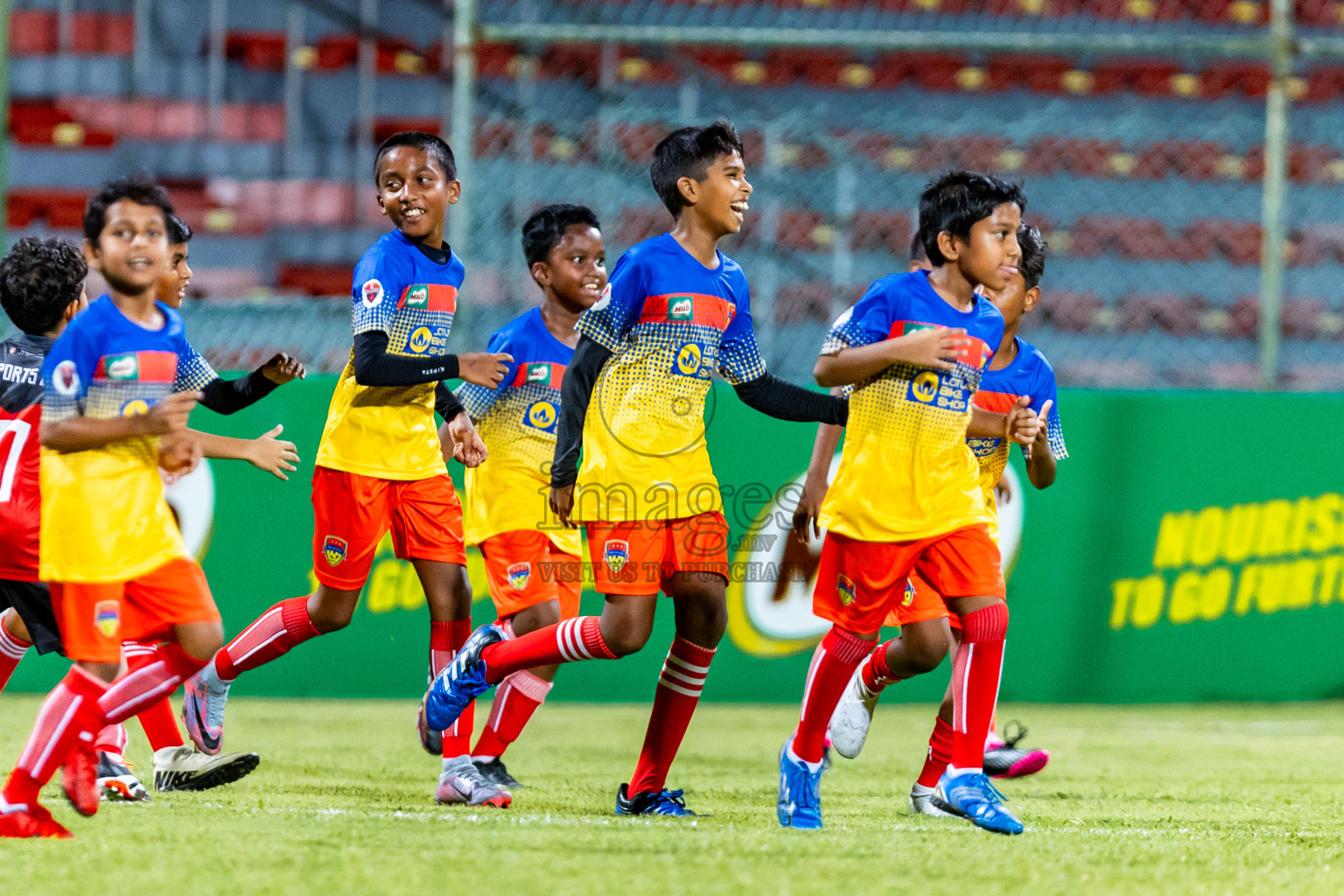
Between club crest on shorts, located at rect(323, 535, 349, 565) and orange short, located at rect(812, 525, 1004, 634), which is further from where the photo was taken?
club crest on shorts, located at rect(323, 535, 349, 565)

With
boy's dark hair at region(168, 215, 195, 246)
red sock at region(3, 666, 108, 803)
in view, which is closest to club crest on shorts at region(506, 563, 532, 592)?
boy's dark hair at region(168, 215, 195, 246)

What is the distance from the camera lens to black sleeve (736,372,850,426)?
3.98 m

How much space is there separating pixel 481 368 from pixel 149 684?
1210mm

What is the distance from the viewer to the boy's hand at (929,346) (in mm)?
3602

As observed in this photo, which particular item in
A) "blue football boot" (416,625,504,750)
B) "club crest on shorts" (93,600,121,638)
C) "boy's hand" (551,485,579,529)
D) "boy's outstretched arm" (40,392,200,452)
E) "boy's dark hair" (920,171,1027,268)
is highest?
"boy's dark hair" (920,171,1027,268)

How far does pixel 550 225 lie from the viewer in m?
4.96

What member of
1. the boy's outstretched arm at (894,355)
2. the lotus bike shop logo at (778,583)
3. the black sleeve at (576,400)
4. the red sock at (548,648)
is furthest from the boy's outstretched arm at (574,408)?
the lotus bike shop logo at (778,583)

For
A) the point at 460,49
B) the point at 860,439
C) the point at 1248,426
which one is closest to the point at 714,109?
the point at 460,49

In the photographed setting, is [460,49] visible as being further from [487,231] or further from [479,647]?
[479,647]

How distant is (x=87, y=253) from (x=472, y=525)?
1.83 metres

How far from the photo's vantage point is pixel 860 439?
3844 millimetres

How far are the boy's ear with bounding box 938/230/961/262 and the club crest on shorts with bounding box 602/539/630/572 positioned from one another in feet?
3.74

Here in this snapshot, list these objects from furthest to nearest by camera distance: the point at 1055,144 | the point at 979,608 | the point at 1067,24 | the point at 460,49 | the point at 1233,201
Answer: the point at 1067,24 → the point at 1055,144 → the point at 1233,201 → the point at 460,49 → the point at 979,608

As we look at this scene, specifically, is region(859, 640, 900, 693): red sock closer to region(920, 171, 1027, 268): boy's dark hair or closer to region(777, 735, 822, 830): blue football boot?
region(777, 735, 822, 830): blue football boot
